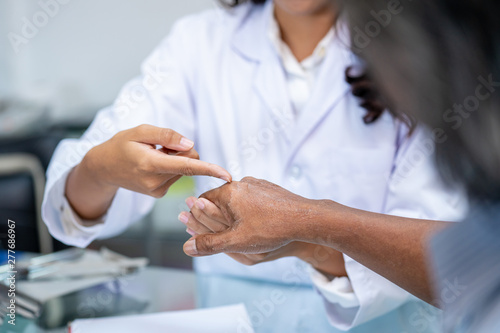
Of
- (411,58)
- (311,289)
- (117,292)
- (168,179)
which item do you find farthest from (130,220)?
(411,58)

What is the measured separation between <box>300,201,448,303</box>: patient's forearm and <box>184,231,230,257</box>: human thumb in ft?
0.37

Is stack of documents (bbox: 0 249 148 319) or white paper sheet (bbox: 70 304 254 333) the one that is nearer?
white paper sheet (bbox: 70 304 254 333)

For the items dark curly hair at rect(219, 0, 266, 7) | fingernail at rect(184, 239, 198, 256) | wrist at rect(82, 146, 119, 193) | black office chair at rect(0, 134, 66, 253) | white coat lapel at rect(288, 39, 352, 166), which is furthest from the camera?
black office chair at rect(0, 134, 66, 253)

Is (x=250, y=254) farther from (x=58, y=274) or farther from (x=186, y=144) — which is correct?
(x=58, y=274)

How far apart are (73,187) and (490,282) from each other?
0.71 meters

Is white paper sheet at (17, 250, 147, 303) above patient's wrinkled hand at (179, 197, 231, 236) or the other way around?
the other way around

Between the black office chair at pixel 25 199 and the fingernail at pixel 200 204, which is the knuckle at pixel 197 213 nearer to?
the fingernail at pixel 200 204

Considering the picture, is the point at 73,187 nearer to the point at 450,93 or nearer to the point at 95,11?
Result: the point at 450,93

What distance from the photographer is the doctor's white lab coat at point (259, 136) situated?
94cm

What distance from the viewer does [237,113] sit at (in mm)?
1079

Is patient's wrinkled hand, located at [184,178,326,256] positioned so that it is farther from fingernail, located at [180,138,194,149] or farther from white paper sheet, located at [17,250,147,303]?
white paper sheet, located at [17,250,147,303]

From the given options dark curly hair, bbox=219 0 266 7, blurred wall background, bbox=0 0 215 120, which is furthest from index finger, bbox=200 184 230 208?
blurred wall background, bbox=0 0 215 120

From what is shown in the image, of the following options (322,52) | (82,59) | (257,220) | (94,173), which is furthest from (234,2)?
(82,59)

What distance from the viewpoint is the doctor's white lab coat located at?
3.09 feet
